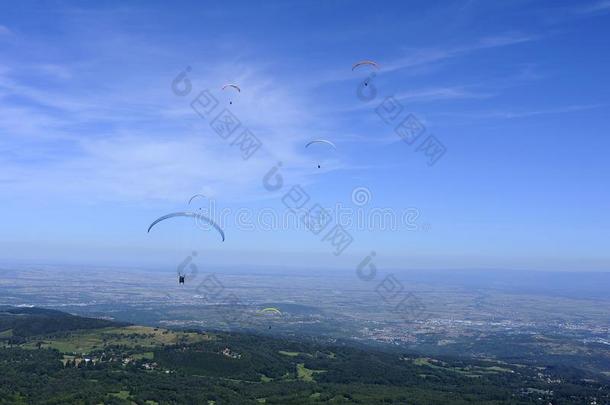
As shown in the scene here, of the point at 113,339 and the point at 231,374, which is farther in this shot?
the point at 113,339

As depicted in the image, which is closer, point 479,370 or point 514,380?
point 514,380

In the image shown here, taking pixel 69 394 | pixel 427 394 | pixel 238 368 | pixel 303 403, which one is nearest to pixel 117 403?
pixel 69 394

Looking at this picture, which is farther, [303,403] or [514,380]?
[514,380]

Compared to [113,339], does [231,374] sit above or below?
below

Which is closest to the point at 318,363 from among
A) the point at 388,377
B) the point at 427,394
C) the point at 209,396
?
the point at 388,377

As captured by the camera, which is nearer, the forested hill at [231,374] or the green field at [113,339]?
the forested hill at [231,374]

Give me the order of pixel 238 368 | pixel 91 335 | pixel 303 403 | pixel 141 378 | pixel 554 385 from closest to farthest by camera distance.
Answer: pixel 303 403, pixel 141 378, pixel 238 368, pixel 554 385, pixel 91 335

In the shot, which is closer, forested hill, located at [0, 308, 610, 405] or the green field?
forested hill, located at [0, 308, 610, 405]

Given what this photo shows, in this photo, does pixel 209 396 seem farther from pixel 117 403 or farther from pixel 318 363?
pixel 318 363

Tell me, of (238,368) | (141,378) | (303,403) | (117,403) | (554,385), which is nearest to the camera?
(117,403)

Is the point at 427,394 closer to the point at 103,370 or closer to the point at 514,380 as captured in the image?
the point at 514,380
